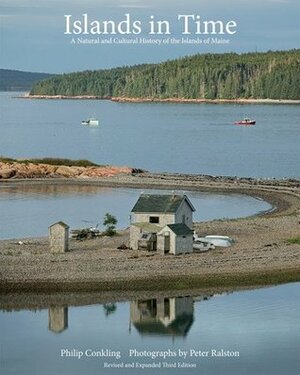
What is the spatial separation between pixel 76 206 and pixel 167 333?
25.2m

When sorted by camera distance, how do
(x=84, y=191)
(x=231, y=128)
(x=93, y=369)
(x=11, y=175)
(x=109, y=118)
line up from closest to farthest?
(x=93, y=369)
(x=84, y=191)
(x=11, y=175)
(x=231, y=128)
(x=109, y=118)

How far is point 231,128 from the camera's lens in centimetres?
13675

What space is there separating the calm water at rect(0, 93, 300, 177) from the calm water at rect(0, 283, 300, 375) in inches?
1678

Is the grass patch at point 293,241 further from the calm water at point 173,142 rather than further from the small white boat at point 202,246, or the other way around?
the calm water at point 173,142

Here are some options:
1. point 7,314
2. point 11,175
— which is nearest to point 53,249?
point 7,314

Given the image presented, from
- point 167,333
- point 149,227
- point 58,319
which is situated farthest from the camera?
point 149,227

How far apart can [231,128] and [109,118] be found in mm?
39868

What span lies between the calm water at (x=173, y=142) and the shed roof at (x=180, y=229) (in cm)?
3837

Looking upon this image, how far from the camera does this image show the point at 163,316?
29391 millimetres

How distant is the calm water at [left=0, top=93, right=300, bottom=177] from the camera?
82750mm

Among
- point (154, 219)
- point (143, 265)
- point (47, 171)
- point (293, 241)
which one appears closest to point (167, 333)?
point (143, 265)

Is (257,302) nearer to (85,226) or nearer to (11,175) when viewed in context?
(85,226)

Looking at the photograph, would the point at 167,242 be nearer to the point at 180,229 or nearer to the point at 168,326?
the point at 180,229

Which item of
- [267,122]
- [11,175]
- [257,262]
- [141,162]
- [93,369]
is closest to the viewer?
[93,369]
